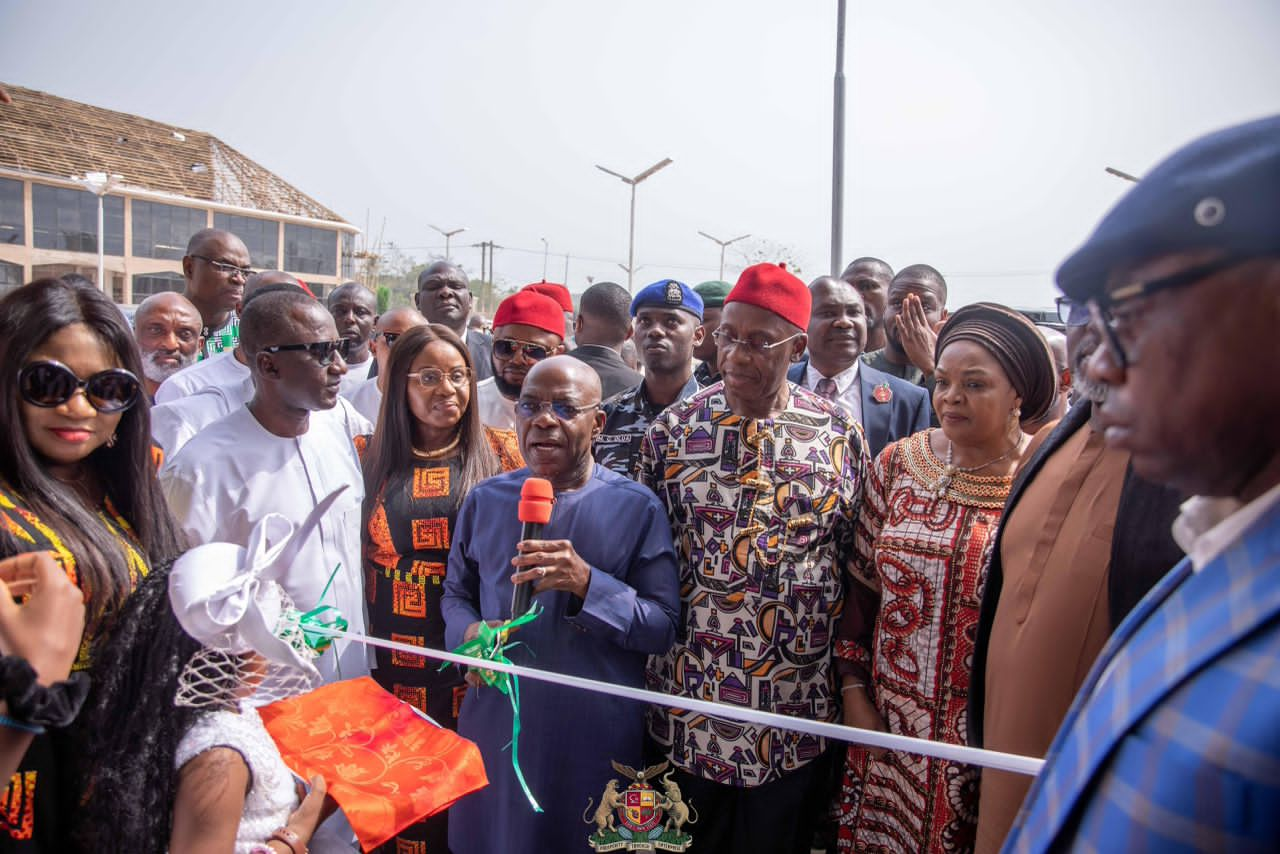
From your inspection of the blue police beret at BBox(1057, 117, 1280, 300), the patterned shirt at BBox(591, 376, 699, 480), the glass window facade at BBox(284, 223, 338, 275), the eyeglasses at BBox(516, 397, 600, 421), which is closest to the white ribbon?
the eyeglasses at BBox(516, 397, 600, 421)

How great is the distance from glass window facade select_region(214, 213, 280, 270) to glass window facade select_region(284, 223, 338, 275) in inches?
24.6

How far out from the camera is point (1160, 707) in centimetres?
94

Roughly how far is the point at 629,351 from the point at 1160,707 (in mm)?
9196

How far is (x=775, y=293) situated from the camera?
3.19 metres

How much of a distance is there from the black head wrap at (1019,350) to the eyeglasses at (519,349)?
2422 millimetres

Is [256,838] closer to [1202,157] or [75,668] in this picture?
[75,668]

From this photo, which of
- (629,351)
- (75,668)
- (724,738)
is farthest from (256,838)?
(629,351)

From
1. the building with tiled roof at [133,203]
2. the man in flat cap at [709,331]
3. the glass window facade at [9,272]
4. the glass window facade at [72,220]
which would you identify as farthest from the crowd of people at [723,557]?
the glass window facade at [72,220]

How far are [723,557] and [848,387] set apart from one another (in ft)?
6.46

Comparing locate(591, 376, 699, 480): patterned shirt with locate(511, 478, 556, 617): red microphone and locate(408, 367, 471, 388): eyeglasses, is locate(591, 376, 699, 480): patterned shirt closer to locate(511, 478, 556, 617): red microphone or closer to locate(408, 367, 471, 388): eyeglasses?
locate(408, 367, 471, 388): eyeglasses

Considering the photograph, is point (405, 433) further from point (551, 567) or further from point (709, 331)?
point (709, 331)

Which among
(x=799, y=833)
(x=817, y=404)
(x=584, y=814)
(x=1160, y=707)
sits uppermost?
(x=817, y=404)

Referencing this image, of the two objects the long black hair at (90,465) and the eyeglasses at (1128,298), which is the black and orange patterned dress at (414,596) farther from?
the eyeglasses at (1128,298)

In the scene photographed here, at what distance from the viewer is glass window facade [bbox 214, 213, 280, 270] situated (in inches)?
1432
